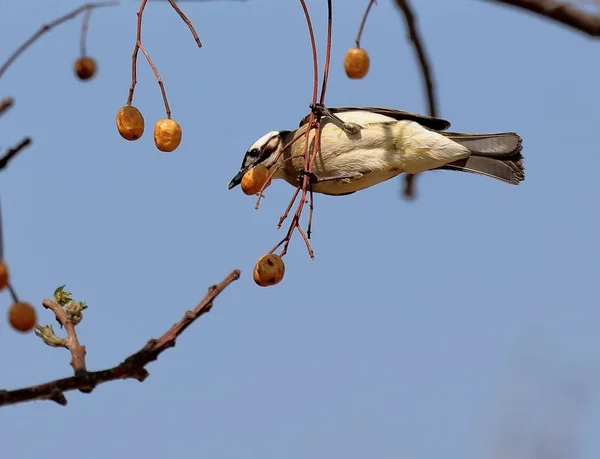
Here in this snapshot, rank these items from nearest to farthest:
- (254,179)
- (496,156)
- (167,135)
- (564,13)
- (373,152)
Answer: (564,13), (167,135), (254,179), (373,152), (496,156)

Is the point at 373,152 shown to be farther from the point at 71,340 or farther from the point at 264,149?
the point at 71,340

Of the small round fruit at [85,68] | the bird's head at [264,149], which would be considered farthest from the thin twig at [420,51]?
the bird's head at [264,149]

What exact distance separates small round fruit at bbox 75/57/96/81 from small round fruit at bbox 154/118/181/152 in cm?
39

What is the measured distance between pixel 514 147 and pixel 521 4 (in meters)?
3.62

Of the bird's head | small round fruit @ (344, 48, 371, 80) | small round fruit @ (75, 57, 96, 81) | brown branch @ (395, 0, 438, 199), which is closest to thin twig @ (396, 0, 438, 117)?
brown branch @ (395, 0, 438, 199)

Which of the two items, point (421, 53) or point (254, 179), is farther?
point (254, 179)

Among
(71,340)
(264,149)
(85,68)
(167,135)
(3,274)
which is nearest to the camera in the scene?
(3,274)

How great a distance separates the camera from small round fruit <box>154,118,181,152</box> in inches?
134

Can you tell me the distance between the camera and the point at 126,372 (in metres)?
2.39

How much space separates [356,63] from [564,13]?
7.91 ft

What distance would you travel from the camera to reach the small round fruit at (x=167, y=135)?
341cm

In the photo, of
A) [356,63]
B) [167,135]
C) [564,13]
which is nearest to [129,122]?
[167,135]

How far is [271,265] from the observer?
3260mm

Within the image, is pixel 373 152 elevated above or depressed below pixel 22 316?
above
